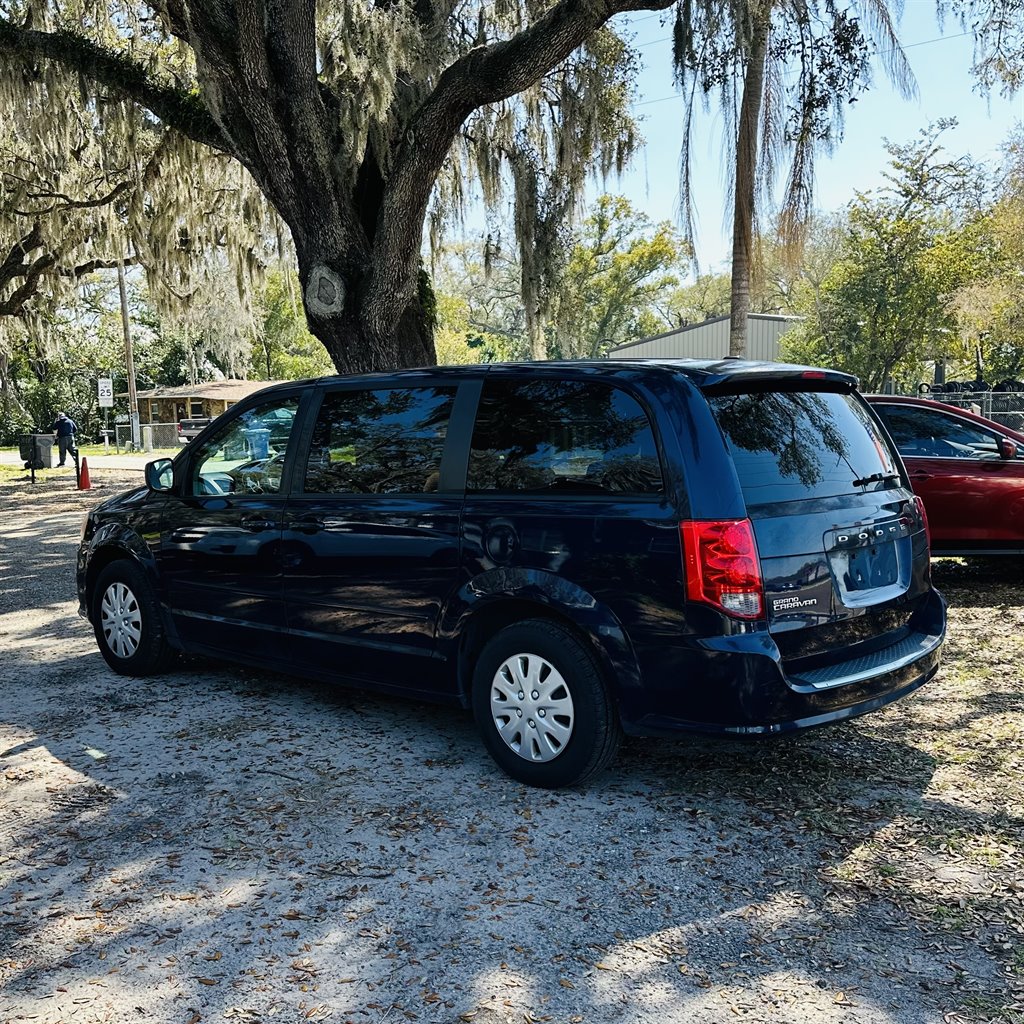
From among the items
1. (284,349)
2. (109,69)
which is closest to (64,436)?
(109,69)

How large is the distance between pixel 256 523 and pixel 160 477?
1.09 m

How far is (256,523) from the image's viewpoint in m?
5.76

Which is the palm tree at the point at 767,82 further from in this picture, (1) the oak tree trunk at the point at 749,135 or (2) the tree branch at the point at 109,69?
(2) the tree branch at the point at 109,69

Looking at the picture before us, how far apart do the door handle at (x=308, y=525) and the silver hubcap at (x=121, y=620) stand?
162 centimetres

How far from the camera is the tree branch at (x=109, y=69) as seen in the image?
1181 centimetres

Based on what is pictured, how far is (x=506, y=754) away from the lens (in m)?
4.70

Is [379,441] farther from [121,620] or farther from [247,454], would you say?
[121,620]

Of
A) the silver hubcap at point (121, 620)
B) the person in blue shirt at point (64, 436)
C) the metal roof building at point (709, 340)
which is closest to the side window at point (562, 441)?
the silver hubcap at point (121, 620)

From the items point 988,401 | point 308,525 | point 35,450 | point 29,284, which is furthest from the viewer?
point 35,450

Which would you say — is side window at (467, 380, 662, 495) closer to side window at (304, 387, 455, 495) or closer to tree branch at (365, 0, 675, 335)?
side window at (304, 387, 455, 495)

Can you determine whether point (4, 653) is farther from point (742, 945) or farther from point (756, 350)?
point (756, 350)

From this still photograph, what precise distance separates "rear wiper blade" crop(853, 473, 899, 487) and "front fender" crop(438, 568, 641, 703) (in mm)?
1314

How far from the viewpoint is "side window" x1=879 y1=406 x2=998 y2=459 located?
8945 mm

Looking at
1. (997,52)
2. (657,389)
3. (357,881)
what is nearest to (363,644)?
(357,881)
